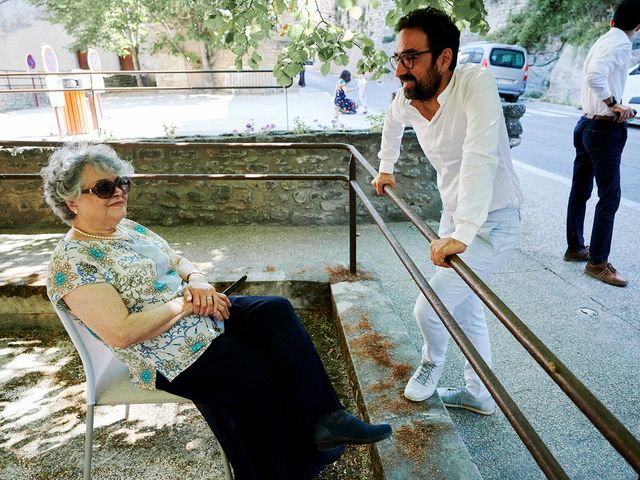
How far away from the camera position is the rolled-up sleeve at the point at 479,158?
1.67 meters

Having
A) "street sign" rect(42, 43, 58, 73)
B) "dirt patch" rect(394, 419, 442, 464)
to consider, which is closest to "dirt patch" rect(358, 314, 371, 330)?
"dirt patch" rect(394, 419, 442, 464)

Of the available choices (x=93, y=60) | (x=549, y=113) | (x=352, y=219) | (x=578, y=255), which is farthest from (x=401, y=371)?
(x=549, y=113)

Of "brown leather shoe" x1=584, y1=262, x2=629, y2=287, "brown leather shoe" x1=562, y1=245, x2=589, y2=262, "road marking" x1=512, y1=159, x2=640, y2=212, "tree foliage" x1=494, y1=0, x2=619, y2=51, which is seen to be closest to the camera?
"brown leather shoe" x1=584, y1=262, x2=629, y2=287

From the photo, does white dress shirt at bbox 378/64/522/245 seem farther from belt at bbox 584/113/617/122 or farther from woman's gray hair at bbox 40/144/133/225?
belt at bbox 584/113/617/122

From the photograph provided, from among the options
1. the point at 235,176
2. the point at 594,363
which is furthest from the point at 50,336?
the point at 594,363

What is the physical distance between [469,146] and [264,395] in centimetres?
116

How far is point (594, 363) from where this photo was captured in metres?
2.59

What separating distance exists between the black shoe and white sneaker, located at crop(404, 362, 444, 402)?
12.6 inches

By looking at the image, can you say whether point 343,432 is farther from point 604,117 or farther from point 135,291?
point 604,117

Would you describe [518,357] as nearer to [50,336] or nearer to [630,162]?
[50,336]

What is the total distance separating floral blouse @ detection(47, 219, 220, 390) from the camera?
5.26ft

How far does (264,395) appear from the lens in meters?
1.67

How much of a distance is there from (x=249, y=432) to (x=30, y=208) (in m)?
4.29

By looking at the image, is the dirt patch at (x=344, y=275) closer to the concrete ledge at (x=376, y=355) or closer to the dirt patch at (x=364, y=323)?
the concrete ledge at (x=376, y=355)
